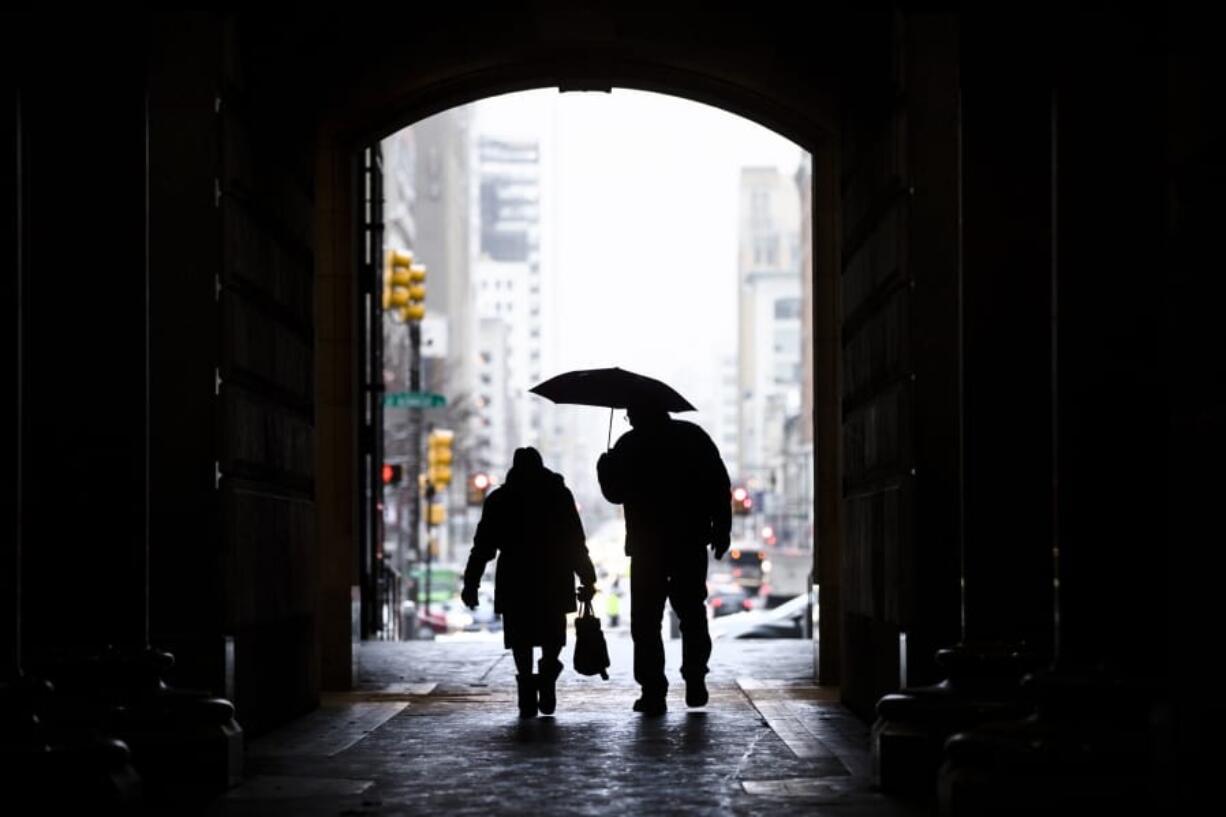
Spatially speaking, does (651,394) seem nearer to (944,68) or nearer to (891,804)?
(944,68)

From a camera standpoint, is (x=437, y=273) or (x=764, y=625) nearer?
(x=764, y=625)

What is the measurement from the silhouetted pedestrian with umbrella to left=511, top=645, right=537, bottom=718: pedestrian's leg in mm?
663

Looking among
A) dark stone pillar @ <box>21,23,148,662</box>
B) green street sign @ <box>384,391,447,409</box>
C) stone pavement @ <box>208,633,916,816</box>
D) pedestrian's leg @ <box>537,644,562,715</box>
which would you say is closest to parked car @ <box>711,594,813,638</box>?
green street sign @ <box>384,391,447,409</box>

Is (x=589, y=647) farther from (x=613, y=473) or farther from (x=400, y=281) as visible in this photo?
(x=400, y=281)

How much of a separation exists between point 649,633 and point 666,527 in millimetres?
668

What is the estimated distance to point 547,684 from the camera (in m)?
13.8

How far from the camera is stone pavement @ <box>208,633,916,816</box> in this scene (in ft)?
29.7

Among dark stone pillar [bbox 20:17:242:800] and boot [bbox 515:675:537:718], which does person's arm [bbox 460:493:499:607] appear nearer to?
boot [bbox 515:675:537:718]

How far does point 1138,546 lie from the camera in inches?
312

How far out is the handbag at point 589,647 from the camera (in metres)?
13.9

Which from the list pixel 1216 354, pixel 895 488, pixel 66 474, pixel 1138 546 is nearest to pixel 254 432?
pixel 66 474

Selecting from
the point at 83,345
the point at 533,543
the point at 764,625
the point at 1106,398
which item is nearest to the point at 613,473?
the point at 533,543

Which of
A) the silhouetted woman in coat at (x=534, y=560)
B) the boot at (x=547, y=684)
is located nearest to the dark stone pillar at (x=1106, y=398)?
the boot at (x=547, y=684)

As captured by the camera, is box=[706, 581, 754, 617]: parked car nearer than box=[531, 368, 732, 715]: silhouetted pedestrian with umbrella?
No
